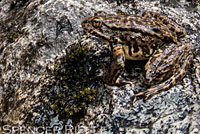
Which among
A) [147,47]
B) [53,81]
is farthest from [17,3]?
[147,47]

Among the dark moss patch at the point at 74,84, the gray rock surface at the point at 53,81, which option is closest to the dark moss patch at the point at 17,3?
the gray rock surface at the point at 53,81

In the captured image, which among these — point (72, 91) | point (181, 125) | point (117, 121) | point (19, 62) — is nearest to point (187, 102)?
point (181, 125)

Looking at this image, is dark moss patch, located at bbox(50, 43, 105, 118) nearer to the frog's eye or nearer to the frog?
the frog

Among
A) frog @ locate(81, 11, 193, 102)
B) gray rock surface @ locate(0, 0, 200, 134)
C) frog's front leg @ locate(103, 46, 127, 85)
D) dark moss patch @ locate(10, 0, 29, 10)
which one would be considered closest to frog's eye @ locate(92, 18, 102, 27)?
frog @ locate(81, 11, 193, 102)

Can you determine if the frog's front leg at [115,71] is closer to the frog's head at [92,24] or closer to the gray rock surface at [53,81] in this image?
the gray rock surface at [53,81]

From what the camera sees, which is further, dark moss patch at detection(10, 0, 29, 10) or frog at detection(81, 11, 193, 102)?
dark moss patch at detection(10, 0, 29, 10)

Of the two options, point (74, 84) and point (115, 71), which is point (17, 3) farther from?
point (115, 71)
